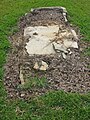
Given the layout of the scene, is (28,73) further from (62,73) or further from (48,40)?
(48,40)

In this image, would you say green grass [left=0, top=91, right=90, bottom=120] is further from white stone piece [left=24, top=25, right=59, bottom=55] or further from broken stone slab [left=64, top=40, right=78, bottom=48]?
broken stone slab [left=64, top=40, right=78, bottom=48]

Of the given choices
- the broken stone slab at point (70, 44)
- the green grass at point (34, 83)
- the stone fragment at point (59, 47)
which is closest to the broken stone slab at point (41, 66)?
the green grass at point (34, 83)

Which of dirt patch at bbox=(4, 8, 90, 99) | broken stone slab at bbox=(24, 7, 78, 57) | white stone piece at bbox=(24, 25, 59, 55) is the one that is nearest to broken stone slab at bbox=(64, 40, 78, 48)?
broken stone slab at bbox=(24, 7, 78, 57)

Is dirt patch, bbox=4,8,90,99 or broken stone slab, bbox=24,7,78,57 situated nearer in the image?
dirt patch, bbox=4,8,90,99

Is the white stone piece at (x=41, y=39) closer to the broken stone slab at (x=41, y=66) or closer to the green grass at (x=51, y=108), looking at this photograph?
the broken stone slab at (x=41, y=66)

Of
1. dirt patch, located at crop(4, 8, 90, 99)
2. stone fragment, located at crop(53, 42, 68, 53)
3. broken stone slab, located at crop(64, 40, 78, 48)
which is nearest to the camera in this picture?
dirt patch, located at crop(4, 8, 90, 99)

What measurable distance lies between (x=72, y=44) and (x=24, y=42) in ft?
3.92

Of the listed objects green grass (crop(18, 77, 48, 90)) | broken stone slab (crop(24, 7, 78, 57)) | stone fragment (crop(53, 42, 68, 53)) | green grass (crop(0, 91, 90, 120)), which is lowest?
green grass (crop(0, 91, 90, 120))

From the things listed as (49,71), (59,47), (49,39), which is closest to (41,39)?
(49,39)

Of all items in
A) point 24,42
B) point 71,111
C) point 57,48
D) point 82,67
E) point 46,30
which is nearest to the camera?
point 71,111

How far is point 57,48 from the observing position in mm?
6742

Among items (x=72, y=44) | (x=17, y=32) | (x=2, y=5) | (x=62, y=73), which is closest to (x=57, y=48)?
(x=72, y=44)

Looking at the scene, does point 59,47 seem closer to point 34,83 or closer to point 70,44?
point 70,44

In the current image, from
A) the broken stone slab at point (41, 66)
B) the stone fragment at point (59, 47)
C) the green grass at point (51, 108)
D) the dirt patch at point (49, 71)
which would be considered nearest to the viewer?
the green grass at point (51, 108)
